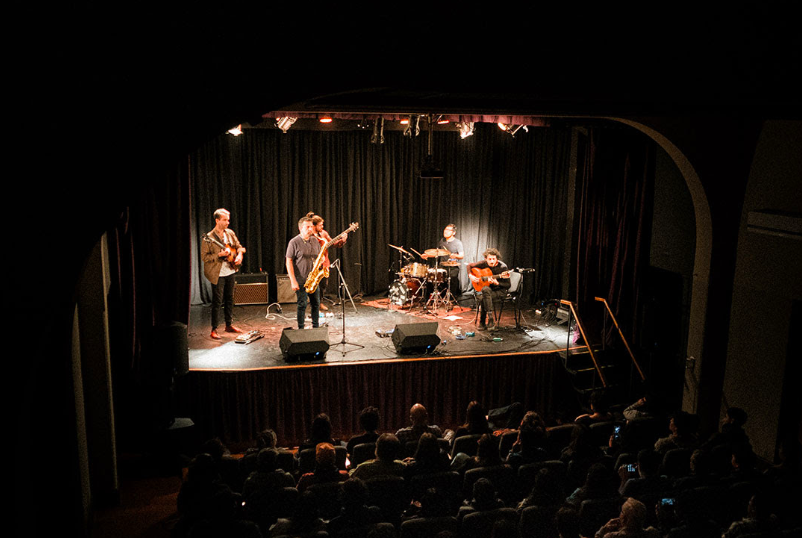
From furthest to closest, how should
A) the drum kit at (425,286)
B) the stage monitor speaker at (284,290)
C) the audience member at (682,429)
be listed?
the stage monitor speaker at (284,290) < the drum kit at (425,286) < the audience member at (682,429)

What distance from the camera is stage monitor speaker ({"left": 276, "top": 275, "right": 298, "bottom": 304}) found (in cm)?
1152

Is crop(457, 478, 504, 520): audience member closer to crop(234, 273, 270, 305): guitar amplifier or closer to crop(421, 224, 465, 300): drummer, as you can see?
crop(421, 224, 465, 300): drummer

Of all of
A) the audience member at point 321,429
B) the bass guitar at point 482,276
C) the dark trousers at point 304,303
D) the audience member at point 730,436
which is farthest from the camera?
the bass guitar at point 482,276

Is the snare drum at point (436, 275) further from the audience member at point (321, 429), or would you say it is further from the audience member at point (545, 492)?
the audience member at point (545, 492)

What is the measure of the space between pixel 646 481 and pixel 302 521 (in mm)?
2478

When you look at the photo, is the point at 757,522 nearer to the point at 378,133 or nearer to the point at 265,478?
the point at 265,478

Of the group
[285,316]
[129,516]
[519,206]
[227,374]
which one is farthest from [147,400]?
[519,206]

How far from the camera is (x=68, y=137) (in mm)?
2236

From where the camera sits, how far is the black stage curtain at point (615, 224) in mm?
9047

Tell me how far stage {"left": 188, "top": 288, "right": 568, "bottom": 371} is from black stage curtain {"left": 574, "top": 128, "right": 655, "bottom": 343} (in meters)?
0.87

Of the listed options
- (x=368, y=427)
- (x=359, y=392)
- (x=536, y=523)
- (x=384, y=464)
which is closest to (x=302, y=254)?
(x=359, y=392)

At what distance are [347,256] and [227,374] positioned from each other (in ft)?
16.7

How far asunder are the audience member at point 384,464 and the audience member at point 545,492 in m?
0.97

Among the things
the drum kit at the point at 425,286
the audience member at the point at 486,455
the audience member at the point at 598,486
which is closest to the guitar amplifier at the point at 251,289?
the drum kit at the point at 425,286
